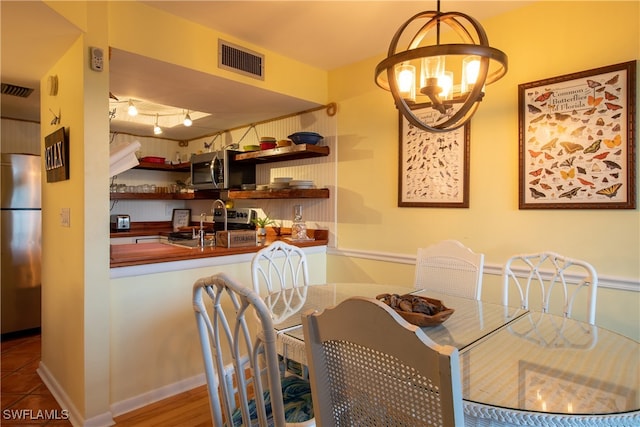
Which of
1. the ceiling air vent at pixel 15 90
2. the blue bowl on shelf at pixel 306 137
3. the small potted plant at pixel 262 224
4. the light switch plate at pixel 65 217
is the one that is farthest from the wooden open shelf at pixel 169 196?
the light switch plate at pixel 65 217

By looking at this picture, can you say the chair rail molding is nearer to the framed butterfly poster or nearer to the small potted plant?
the framed butterfly poster

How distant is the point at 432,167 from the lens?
2.68m

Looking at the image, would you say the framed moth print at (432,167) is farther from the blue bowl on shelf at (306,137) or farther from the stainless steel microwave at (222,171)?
the stainless steel microwave at (222,171)

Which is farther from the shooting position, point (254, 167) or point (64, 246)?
point (254, 167)

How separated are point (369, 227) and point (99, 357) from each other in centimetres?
204

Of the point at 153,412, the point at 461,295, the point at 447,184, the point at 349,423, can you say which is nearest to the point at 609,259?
the point at 461,295

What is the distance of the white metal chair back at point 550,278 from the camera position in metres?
1.82

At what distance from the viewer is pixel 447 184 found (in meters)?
2.61

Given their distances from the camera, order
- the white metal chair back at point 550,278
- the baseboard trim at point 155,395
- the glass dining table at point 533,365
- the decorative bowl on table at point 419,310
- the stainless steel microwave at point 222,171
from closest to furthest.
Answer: the glass dining table at point 533,365, the decorative bowl on table at point 419,310, the white metal chair back at point 550,278, the baseboard trim at point 155,395, the stainless steel microwave at point 222,171

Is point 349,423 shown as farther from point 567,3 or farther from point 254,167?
point 254,167

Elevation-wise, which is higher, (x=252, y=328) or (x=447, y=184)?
(x=447, y=184)

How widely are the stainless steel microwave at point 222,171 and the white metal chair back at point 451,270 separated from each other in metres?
2.29

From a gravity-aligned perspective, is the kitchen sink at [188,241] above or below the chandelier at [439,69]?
below

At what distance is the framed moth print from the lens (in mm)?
2543
